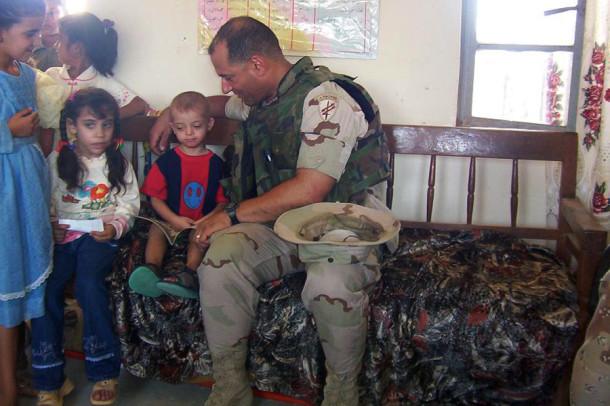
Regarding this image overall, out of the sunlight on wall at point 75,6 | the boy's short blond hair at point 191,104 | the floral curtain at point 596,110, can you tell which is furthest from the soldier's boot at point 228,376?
the sunlight on wall at point 75,6

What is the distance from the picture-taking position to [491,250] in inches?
89.1

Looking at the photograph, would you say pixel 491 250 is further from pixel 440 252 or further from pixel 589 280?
pixel 589 280

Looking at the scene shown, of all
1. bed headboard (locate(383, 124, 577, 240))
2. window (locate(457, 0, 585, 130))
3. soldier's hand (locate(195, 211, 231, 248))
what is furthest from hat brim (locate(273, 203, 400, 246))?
window (locate(457, 0, 585, 130))

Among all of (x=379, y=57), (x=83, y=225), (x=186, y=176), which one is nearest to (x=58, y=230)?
(x=83, y=225)

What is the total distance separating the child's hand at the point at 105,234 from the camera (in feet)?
7.02

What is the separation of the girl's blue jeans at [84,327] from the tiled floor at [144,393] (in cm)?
12

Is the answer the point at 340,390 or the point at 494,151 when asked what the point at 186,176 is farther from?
the point at 494,151

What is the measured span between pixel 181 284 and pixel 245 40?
2.74 feet

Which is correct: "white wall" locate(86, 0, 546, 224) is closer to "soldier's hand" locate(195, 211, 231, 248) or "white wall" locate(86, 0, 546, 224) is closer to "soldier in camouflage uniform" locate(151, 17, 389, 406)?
"soldier in camouflage uniform" locate(151, 17, 389, 406)

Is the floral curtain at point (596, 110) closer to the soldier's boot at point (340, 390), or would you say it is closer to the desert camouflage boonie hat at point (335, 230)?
the desert camouflage boonie hat at point (335, 230)

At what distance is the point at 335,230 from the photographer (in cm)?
193

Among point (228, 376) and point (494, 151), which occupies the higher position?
point (494, 151)

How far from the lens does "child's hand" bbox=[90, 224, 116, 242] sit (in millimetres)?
2141

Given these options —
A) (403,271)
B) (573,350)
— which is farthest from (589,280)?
(403,271)
